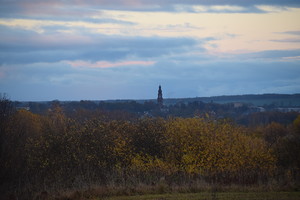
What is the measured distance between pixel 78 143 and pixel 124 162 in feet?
10.4

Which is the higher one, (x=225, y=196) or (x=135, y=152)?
(x=135, y=152)

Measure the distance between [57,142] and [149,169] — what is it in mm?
6339

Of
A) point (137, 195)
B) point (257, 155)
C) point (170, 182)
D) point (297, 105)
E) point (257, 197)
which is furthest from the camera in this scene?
point (297, 105)

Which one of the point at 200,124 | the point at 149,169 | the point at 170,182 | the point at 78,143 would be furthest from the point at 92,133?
the point at 170,182

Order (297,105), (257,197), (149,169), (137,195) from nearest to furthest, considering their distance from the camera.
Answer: (257,197) → (137,195) → (149,169) → (297,105)

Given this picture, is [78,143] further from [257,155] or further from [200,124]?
[257,155]

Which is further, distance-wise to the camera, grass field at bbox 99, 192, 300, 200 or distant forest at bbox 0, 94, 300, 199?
distant forest at bbox 0, 94, 300, 199

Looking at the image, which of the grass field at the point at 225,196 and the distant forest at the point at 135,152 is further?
the distant forest at the point at 135,152

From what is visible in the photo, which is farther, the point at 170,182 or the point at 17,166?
the point at 17,166

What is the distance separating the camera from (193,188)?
1931 cm

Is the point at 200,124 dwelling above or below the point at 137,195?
above

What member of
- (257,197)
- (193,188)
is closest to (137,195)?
(193,188)

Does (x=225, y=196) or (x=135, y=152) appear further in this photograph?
(x=135, y=152)

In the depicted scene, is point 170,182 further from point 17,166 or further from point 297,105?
point 297,105
